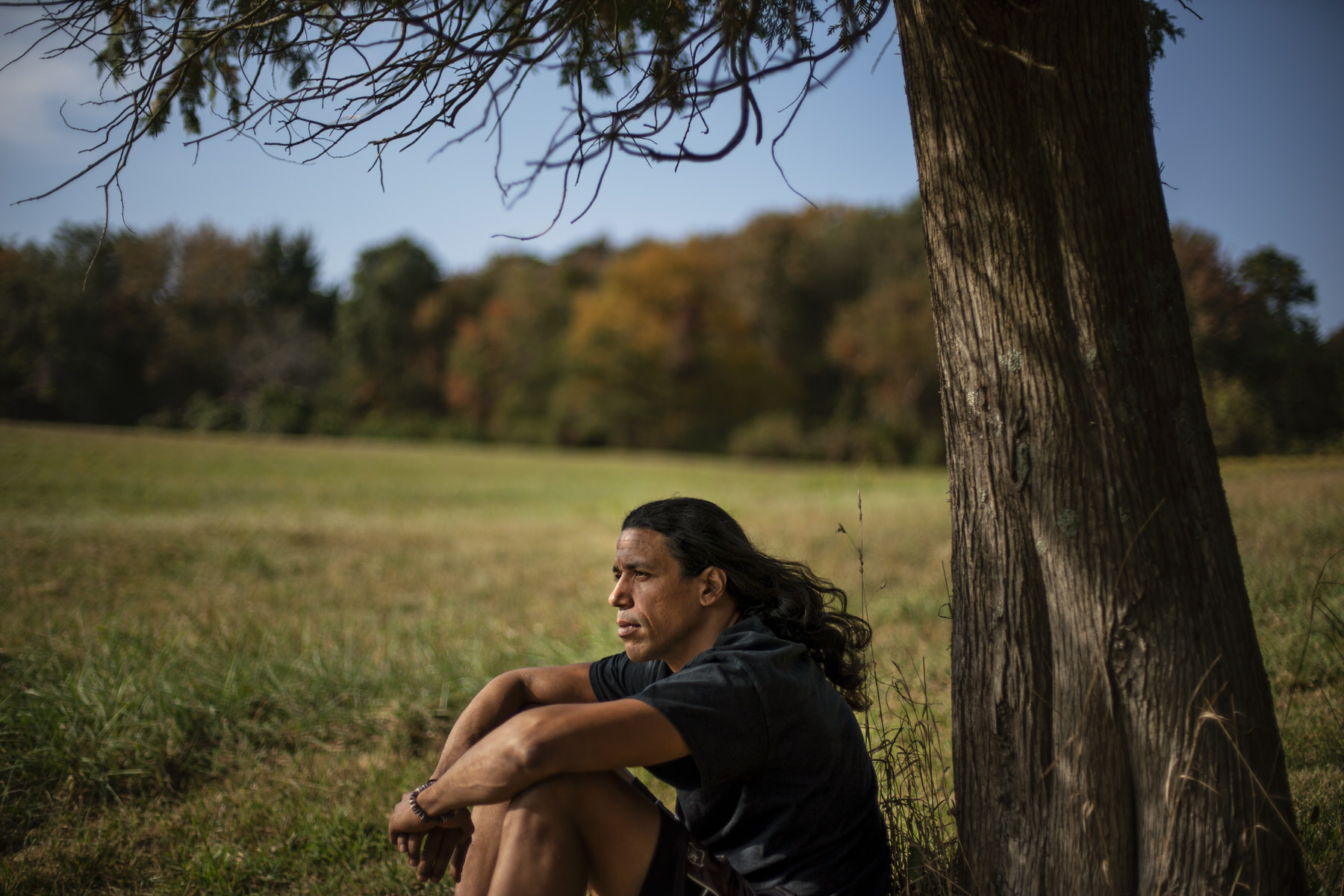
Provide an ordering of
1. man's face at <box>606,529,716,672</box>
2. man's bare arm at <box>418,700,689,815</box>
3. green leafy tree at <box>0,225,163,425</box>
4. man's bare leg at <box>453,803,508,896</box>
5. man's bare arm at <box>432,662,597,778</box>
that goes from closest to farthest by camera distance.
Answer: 1. man's bare arm at <box>418,700,689,815</box>
2. man's bare leg at <box>453,803,508,896</box>
3. man's face at <box>606,529,716,672</box>
4. man's bare arm at <box>432,662,597,778</box>
5. green leafy tree at <box>0,225,163,425</box>

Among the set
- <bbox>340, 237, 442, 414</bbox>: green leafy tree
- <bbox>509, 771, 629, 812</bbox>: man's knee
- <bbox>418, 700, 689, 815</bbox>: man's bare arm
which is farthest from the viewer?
<bbox>340, 237, 442, 414</bbox>: green leafy tree

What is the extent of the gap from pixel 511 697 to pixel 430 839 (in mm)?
517

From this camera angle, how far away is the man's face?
8.08 feet

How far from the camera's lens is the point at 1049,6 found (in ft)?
6.90

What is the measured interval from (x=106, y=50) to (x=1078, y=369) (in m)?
3.69

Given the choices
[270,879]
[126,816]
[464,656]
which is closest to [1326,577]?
[464,656]

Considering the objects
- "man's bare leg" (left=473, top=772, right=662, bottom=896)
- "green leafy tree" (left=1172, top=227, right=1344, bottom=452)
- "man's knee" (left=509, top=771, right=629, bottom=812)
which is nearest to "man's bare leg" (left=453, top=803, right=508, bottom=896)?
"man's bare leg" (left=473, top=772, right=662, bottom=896)

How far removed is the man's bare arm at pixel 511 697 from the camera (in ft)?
8.58

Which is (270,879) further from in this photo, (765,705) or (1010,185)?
(1010,185)

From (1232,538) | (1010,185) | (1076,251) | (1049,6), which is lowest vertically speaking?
(1232,538)

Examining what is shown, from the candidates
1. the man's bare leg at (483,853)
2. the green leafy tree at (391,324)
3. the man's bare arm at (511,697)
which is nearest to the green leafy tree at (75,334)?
the man's bare arm at (511,697)

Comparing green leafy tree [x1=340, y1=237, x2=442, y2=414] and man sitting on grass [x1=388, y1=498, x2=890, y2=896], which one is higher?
green leafy tree [x1=340, y1=237, x2=442, y2=414]

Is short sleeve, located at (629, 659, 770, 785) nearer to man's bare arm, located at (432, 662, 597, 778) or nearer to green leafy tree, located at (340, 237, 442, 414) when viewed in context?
man's bare arm, located at (432, 662, 597, 778)

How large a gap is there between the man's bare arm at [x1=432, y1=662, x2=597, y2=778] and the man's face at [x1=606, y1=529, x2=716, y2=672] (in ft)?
1.40
